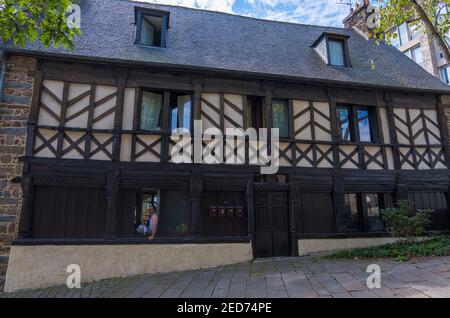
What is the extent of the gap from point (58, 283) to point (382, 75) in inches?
404

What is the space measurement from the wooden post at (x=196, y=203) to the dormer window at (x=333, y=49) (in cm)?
560

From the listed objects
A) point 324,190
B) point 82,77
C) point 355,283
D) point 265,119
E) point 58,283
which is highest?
point 82,77

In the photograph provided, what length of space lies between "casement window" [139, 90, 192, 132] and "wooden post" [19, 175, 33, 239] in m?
2.62

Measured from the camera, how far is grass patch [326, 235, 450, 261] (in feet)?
18.9

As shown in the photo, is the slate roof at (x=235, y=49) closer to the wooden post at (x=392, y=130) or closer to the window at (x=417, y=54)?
the wooden post at (x=392, y=130)

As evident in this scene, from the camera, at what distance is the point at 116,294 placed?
15.7 ft

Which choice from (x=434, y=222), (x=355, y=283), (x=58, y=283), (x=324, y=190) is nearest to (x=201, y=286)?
(x=355, y=283)

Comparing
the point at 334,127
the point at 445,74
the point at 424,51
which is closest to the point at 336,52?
the point at 334,127

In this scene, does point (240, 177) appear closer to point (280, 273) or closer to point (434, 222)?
point (280, 273)

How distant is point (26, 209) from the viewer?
19.2 ft

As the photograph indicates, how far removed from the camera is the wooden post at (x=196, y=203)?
257 inches

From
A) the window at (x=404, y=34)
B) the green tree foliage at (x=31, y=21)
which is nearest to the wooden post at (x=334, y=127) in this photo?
the green tree foliage at (x=31, y=21)

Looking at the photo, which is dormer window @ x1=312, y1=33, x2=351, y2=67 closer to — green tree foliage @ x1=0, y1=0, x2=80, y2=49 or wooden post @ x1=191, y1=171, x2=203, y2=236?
wooden post @ x1=191, y1=171, x2=203, y2=236

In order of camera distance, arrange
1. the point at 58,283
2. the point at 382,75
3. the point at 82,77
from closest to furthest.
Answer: the point at 58,283 → the point at 82,77 → the point at 382,75
